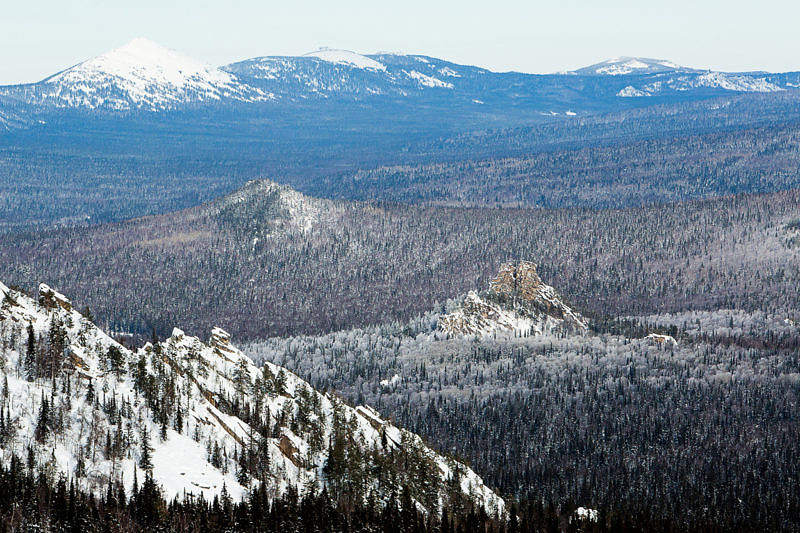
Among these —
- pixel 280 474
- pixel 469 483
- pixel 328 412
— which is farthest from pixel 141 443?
pixel 469 483

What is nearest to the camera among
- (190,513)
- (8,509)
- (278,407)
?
(8,509)

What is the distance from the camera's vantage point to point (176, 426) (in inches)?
5507

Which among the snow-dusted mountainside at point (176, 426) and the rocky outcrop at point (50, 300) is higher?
the rocky outcrop at point (50, 300)

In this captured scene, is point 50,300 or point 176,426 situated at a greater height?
point 50,300

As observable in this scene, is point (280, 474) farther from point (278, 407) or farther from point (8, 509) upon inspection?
point (8, 509)

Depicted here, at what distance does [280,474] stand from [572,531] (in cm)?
4531

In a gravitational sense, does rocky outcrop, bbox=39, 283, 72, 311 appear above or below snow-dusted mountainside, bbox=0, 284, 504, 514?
above

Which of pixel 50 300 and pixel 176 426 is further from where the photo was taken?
pixel 50 300

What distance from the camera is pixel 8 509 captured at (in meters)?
111

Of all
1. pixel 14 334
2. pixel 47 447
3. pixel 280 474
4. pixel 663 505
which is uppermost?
pixel 14 334

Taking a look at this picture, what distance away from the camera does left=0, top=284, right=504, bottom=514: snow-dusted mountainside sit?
12781 cm

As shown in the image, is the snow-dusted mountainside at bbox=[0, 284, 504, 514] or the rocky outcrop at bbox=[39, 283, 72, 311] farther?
the rocky outcrop at bbox=[39, 283, 72, 311]

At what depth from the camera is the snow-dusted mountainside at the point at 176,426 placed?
12781 cm

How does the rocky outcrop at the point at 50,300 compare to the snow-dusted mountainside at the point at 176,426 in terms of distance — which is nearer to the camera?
the snow-dusted mountainside at the point at 176,426
